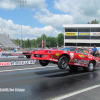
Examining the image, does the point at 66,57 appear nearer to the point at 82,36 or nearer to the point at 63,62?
the point at 63,62

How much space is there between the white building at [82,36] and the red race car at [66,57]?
4001 cm

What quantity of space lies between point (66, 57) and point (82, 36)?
43190 millimetres

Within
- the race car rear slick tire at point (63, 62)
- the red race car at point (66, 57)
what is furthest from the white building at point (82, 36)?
the race car rear slick tire at point (63, 62)

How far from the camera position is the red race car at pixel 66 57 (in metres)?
6.90

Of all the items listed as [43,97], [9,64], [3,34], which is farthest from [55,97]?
[3,34]

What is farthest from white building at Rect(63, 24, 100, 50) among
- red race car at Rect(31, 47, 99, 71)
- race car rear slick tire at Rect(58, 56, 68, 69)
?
race car rear slick tire at Rect(58, 56, 68, 69)

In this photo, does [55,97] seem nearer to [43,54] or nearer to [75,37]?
Result: [43,54]

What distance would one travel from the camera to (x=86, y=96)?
411 cm

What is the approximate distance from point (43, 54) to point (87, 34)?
44.4 metres

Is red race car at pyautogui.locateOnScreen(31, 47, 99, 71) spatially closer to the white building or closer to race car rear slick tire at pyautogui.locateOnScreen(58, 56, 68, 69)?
race car rear slick tire at pyautogui.locateOnScreen(58, 56, 68, 69)

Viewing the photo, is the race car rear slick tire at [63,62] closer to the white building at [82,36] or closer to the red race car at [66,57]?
the red race car at [66,57]

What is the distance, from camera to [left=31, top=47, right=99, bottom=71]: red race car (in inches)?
272

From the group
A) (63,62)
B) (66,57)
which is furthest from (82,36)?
(63,62)

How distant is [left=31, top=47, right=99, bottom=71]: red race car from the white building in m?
40.0
